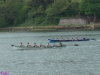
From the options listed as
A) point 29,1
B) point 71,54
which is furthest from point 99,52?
point 29,1

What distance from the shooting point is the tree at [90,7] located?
409 ft

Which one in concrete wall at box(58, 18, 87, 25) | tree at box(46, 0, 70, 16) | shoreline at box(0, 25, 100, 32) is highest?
tree at box(46, 0, 70, 16)

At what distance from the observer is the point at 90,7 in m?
125

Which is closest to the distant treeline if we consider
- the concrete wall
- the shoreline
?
the concrete wall

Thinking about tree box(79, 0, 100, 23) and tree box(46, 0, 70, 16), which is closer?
tree box(79, 0, 100, 23)

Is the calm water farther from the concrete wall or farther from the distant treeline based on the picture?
the distant treeline

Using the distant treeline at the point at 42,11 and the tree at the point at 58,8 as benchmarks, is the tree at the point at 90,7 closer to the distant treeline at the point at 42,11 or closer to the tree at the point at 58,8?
the distant treeline at the point at 42,11

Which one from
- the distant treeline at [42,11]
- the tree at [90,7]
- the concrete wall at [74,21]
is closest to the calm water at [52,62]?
the tree at [90,7]

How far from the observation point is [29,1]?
13612 centimetres

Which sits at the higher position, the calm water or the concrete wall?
the calm water

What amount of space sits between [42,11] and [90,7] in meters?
15.8

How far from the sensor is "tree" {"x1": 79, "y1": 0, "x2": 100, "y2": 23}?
124688mm

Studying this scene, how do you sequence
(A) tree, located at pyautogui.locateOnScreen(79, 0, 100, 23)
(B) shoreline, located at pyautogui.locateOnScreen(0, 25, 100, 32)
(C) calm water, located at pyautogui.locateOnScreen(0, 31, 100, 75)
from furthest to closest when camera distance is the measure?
(A) tree, located at pyautogui.locateOnScreen(79, 0, 100, 23)
(B) shoreline, located at pyautogui.locateOnScreen(0, 25, 100, 32)
(C) calm water, located at pyautogui.locateOnScreen(0, 31, 100, 75)

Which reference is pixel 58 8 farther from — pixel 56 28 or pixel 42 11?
pixel 56 28
